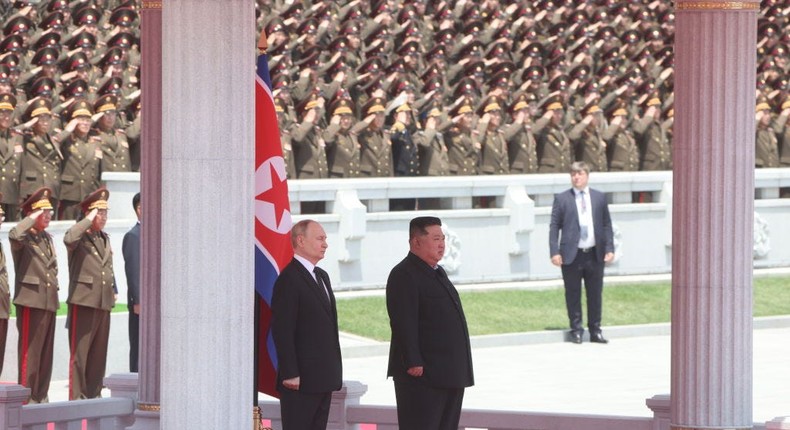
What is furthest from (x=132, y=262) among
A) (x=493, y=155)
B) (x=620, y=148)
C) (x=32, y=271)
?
(x=620, y=148)

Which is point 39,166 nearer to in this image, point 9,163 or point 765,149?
point 9,163

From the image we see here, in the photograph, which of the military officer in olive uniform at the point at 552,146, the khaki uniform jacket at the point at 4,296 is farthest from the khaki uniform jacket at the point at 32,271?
the military officer in olive uniform at the point at 552,146

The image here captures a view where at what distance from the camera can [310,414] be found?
9.65 meters

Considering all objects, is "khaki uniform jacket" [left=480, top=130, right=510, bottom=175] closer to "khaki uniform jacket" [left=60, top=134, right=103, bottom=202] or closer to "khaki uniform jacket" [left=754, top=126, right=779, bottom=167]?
"khaki uniform jacket" [left=754, top=126, right=779, bottom=167]

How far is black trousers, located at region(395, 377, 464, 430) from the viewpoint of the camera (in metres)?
9.84

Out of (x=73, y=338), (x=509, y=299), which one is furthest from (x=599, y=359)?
(x=73, y=338)

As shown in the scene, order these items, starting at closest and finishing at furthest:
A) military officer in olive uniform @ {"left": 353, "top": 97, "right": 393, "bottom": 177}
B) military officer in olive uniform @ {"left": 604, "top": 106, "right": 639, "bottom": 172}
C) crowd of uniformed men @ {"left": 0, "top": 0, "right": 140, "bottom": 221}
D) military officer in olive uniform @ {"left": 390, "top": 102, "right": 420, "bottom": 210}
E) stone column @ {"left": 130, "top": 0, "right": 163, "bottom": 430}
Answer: stone column @ {"left": 130, "top": 0, "right": 163, "bottom": 430} < crowd of uniformed men @ {"left": 0, "top": 0, "right": 140, "bottom": 221} < military officer in olive uniform @ {"left": 353, "top": 97, "right": 393, "bottom": 177} < military officer in olive uniform @ {"left": 390, "top": 102, "right": 420, "bottom": 210} < military officer in olive uniform @ {"left": 604, "top": 106, "right": 639, "bottom": 172}

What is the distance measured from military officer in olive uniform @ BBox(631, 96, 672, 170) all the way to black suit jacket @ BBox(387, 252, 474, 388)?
60.0 ft

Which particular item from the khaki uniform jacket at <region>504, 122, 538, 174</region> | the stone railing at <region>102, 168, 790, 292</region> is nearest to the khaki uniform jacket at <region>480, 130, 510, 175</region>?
→ the khaki uniform jacket at <region>504, 122, 538, 174</region>

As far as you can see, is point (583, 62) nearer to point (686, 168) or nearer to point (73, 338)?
point (73, 338)

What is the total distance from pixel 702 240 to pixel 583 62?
67.2 ft

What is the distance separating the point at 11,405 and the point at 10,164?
407 inches

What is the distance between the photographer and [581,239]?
61.3 ft

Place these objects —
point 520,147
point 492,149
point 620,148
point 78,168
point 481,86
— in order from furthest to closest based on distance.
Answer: point 481,86 → point 620,148 → point 520,147 → point 492,149 → point 78,168
